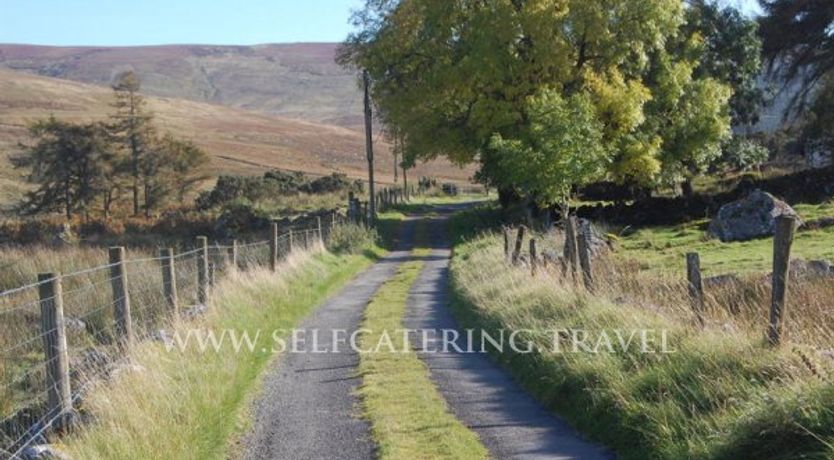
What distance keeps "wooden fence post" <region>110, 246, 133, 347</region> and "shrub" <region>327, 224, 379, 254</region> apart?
18.4 meters

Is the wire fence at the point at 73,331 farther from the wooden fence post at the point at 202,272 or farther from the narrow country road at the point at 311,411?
the narrow country road at the point at 311,411

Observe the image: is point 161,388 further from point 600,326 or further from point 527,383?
point 600,326

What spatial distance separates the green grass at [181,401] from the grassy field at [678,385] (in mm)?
3273

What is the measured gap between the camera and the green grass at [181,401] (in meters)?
7.45

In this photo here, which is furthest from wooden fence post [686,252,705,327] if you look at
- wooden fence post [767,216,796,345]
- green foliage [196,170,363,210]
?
green foliage [196,170,363,210]

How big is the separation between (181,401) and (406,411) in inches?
87.5

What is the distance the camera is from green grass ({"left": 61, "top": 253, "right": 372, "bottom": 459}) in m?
7.45

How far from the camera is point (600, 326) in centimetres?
1073

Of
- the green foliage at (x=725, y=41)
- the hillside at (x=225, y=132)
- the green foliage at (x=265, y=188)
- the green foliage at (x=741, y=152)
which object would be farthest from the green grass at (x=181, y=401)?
the hillside at (x=225, y=132)

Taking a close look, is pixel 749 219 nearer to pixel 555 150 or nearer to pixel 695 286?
pixel 555 150

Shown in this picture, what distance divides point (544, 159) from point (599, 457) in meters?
23.1

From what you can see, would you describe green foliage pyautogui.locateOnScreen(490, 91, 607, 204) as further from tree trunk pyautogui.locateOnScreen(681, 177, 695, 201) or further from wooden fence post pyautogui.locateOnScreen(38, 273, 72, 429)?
wooden fence post pyautogui.locateOnScreen(38, 273, 72, 429)

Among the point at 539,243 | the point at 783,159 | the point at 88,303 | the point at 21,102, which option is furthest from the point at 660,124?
the point at 21,102

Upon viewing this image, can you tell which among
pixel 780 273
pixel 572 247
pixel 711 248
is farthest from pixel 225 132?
pixel 780 273
